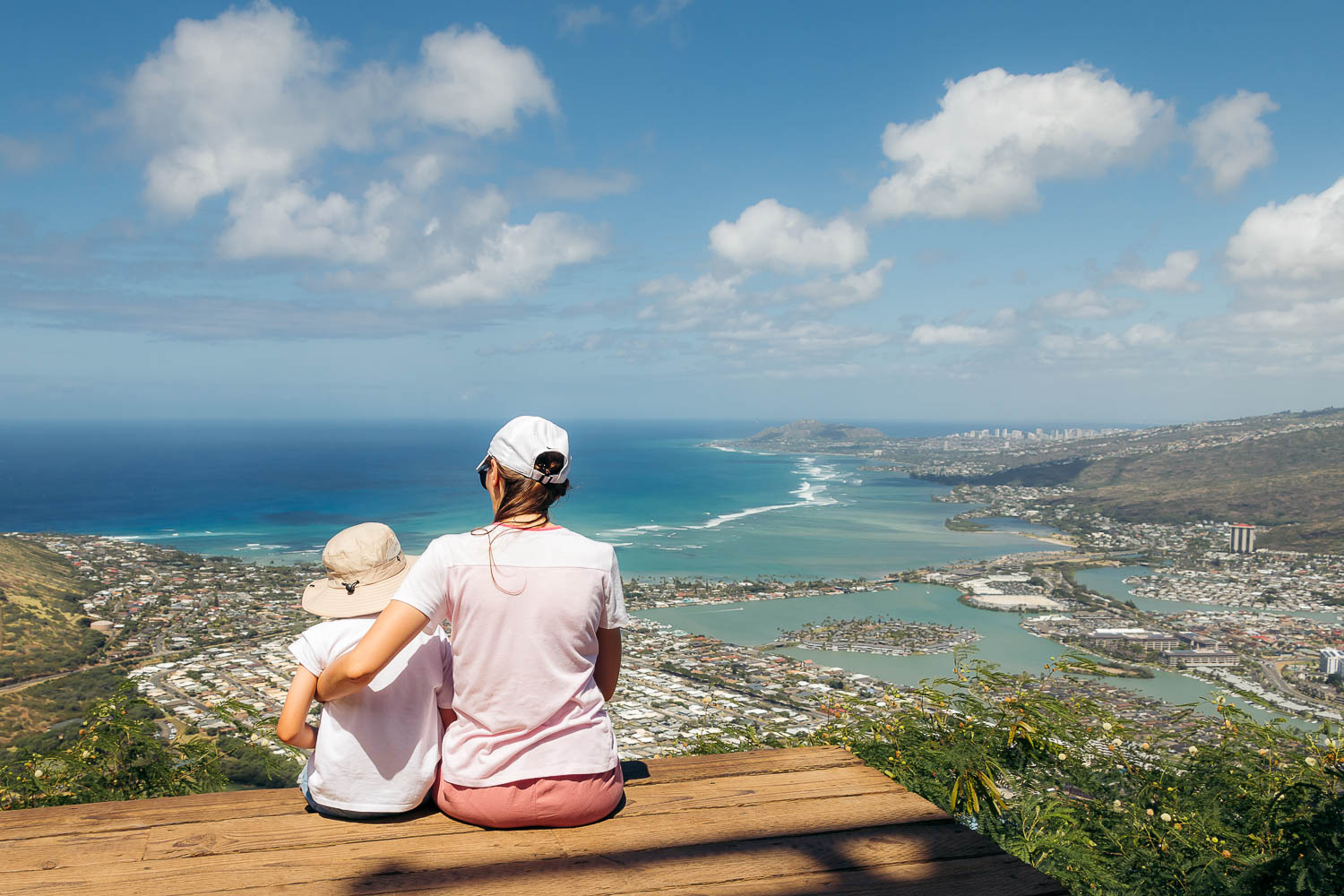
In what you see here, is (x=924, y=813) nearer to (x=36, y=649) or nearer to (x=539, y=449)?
(x=539, y=449)

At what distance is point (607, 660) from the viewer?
73.3 inches

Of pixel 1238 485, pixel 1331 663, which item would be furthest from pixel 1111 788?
pixel 1238 485

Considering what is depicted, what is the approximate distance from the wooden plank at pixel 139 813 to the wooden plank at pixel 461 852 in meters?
0.21

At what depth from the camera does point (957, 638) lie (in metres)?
17.2

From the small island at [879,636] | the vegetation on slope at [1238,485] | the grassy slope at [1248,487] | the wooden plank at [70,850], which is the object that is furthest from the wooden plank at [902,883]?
the grassy slope at [1248,487]

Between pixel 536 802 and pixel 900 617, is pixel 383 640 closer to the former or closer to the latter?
pixel 536 802

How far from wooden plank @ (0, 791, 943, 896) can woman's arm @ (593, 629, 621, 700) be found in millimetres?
312

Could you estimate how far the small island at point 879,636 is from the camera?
1630 cm

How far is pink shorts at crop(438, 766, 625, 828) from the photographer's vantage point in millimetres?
1715

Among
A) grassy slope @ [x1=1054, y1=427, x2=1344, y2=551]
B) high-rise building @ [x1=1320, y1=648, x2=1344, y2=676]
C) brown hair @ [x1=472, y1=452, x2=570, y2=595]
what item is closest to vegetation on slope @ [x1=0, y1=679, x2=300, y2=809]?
brown hair @ [x1=472, y1=452, x2=570, y2=595]

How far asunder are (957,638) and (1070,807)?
51.2 feet

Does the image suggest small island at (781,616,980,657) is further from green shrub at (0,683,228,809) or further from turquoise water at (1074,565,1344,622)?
green shrub at (0,683,228,809)

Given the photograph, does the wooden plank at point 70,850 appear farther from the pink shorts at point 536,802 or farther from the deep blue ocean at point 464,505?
the deep blue ocean at point 464,505

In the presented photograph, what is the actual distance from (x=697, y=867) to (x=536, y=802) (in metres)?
0.38
